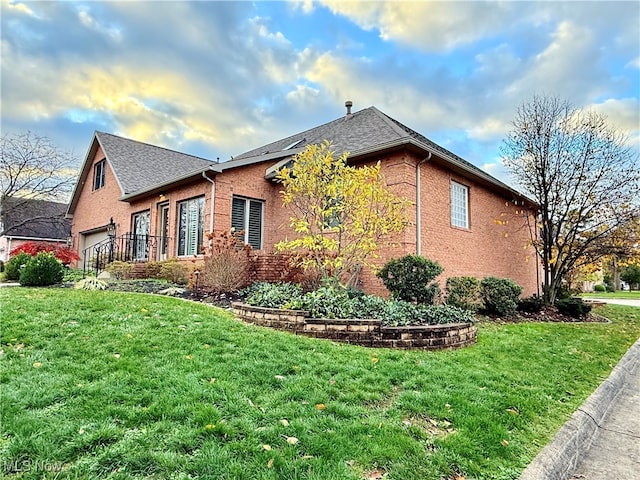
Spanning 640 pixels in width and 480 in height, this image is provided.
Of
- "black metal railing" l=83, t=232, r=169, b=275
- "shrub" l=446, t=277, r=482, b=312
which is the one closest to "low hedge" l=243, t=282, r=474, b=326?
"shrub" l=446, t=277, r=482, b=312

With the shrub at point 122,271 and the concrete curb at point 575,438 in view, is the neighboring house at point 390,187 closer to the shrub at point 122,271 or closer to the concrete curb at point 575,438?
the shrub at point 122,271

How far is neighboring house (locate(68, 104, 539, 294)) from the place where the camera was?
381 inches

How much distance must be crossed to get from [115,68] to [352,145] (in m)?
6.49

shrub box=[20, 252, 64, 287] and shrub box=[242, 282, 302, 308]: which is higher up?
shrub box=[20, 252, 64, 287]

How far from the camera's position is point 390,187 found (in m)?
9.54

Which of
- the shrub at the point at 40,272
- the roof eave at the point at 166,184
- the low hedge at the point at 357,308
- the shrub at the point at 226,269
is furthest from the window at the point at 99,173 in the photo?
the low hedge at the point at 357,308

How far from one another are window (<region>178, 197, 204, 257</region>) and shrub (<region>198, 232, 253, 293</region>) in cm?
292

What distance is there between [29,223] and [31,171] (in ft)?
19.6

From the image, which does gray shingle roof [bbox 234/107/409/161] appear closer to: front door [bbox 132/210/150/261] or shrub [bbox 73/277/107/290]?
front door [bbox 132/210/150/261]

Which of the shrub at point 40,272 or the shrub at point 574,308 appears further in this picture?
the shrub at point 574,308

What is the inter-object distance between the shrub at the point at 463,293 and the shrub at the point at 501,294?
398 millimetres

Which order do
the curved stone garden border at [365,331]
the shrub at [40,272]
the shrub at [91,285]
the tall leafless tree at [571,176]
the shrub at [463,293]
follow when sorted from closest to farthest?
the curved stone garden border at [365,331], the shrub at [463,293], the shrub at [91,285], the shrub at [40,272], the tall leafless tree at [571,176]

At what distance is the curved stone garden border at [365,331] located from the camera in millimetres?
5352

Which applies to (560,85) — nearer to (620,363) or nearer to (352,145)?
(352,145)
